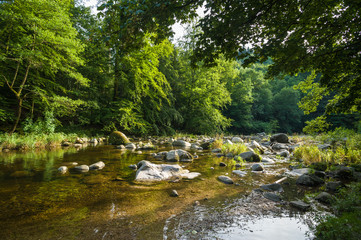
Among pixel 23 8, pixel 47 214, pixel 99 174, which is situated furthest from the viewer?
pixel 23 8

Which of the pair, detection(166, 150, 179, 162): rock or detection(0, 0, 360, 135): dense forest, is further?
detection(166, 150, 179, 162): rock

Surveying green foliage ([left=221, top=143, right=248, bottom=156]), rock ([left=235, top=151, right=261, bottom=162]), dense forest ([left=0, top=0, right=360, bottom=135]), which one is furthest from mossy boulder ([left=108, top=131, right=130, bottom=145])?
rock ([left=235, top=151, right=261, bottom=162])

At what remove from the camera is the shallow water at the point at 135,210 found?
2006 mm

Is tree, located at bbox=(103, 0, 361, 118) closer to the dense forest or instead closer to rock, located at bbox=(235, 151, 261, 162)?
the dense forest

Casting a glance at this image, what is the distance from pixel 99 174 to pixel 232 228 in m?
3.63

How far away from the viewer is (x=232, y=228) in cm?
212

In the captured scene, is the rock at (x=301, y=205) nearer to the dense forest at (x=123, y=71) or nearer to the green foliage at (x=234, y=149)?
the dense forest at (x=123, y=71)

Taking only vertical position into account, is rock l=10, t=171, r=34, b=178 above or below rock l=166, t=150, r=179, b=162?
above

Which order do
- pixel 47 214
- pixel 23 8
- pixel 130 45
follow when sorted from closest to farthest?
1. pixel 47 214
2. pixel 130 45
3. pixel 23 8

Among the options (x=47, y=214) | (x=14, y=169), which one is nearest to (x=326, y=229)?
(x=47, y=214)

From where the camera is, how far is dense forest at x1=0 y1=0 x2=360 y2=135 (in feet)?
9.12

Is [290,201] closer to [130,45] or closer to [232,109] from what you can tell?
[130,45]

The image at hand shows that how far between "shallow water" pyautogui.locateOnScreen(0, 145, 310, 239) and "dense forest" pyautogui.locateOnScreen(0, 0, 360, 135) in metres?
2.29

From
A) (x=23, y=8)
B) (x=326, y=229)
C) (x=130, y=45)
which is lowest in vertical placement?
(x=326, y=229)
